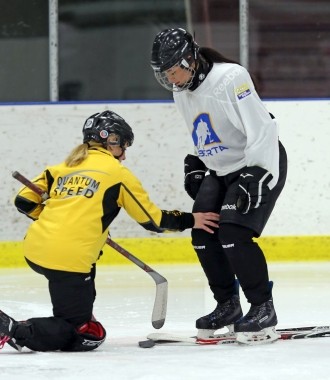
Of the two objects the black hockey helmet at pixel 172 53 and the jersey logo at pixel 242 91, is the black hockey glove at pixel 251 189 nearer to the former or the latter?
the jersey logo at pixel 242 91

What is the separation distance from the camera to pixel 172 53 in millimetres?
3852

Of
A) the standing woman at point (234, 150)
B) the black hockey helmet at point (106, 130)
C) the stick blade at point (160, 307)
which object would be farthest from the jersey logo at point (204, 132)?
the stick blade at point (160, 307)

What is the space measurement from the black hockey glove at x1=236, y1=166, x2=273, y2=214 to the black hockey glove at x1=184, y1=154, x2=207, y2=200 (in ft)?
1.15

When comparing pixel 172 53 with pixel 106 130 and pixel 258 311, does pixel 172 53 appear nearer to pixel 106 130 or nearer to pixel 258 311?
pixel 106 130

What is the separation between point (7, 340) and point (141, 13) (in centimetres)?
381

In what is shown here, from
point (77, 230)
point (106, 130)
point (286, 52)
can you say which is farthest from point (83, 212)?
point (286, 52)

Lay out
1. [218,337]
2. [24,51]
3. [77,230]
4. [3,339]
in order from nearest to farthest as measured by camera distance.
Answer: [3,339] → [77,230] → [218,337] → [24,51]

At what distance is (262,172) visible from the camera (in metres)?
3.85

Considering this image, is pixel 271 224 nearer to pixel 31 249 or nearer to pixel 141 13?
pixel 141 13

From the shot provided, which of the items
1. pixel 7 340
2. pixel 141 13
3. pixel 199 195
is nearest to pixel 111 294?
pixel 199 195

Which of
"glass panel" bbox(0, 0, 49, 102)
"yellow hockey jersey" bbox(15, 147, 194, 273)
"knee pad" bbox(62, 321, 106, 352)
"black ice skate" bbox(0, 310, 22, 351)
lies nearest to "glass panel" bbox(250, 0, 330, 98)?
"glass panel" bbox(0, 0, 49, 102)

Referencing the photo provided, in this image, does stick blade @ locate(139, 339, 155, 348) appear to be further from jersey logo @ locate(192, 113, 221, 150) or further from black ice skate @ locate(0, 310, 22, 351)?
jersey logo @ locate(192, 113, 221, 150)

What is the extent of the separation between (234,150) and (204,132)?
0.11 metres

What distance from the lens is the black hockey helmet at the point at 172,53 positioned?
3855 mm
